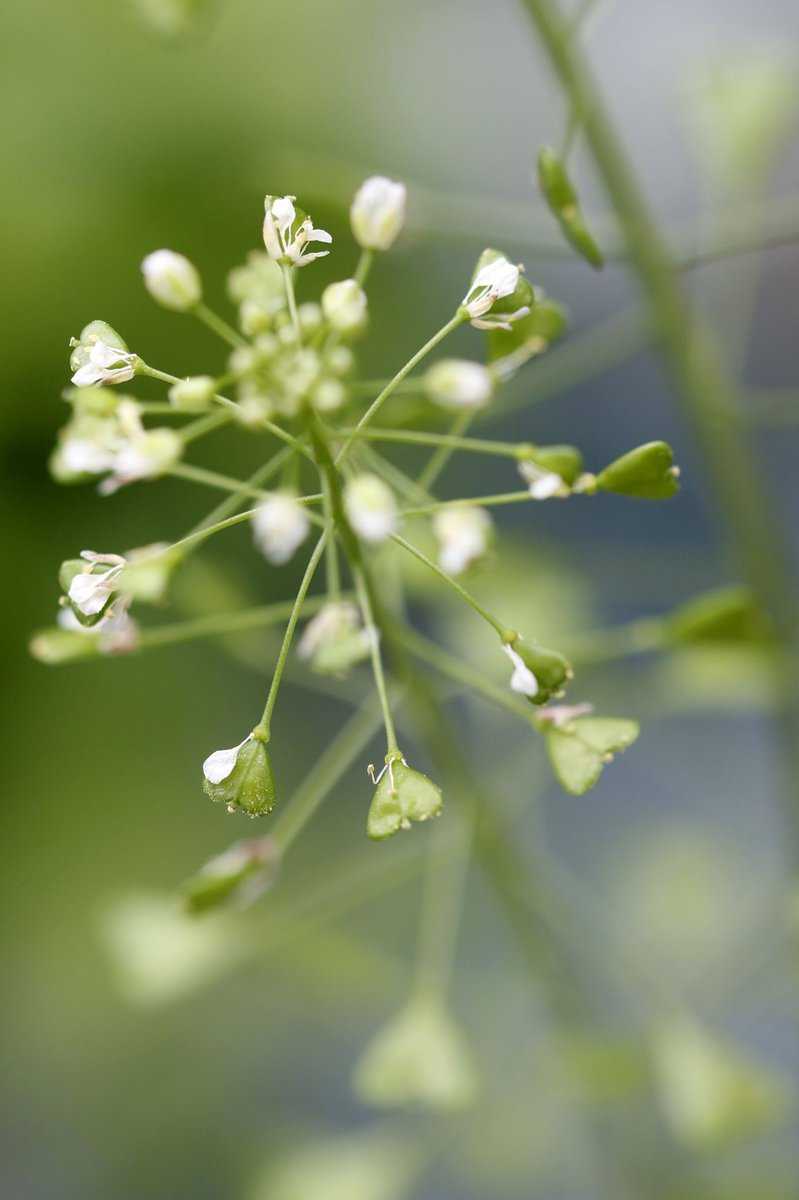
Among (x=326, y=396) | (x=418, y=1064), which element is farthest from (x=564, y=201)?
(x=418, y=1064)

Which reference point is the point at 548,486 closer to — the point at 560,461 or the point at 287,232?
the point at 560,461

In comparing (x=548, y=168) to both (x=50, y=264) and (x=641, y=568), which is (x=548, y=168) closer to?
(x=641, y=568)

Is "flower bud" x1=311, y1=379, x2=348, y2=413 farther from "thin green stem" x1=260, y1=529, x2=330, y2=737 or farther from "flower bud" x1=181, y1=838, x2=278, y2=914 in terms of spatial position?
"flower bud" x1=181, y1=838, x2=278, y2=914

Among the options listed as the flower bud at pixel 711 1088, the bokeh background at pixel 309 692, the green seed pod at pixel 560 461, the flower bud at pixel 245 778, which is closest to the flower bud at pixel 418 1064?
the flower bud at pixel 711 1088

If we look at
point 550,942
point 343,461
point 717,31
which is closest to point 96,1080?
point 550,942

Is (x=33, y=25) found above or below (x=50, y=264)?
above

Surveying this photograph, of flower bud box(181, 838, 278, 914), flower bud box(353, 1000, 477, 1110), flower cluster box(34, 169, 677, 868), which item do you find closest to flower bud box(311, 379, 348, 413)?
flower cluster box(34, 169, 677, 868)
